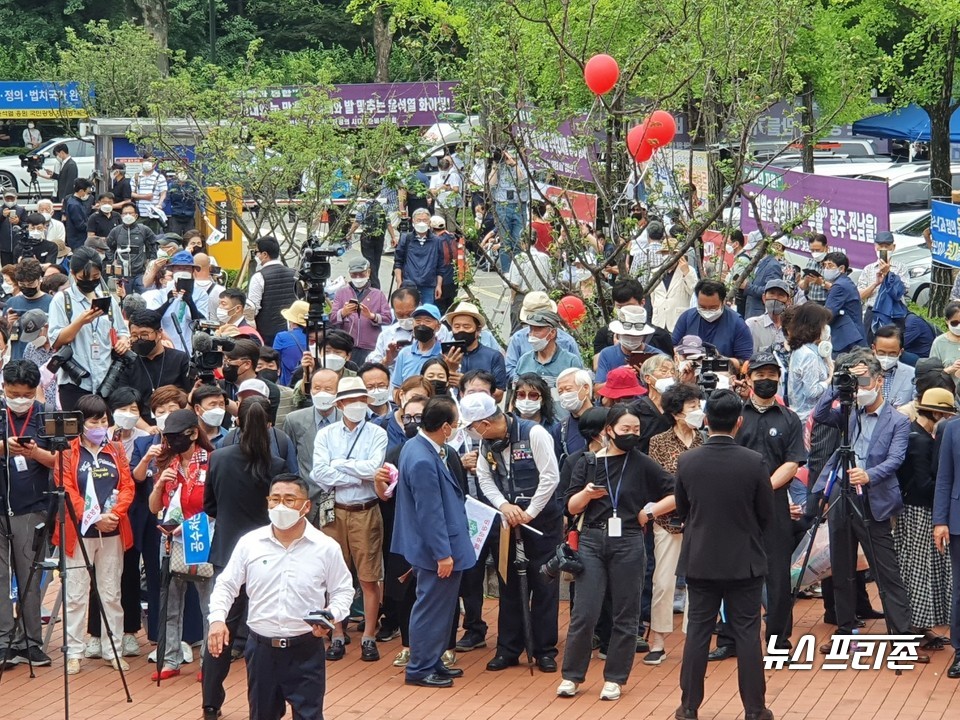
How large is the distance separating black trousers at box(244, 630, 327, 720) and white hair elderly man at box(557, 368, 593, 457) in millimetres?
3139

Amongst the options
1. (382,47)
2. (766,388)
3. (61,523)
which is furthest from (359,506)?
(382,47)

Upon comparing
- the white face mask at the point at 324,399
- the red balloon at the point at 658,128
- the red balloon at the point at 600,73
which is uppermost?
the red balloon at the point at 600,73

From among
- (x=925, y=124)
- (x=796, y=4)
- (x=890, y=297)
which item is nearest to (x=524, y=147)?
(x=796, y=4)

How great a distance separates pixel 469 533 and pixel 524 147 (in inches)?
197

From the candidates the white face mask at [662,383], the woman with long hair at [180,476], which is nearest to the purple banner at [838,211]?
the white face mask at [662,383]

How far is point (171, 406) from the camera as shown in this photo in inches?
396

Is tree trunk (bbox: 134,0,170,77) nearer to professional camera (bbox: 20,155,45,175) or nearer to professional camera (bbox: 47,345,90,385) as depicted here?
professional camera (bbox: 20,155,45,175)

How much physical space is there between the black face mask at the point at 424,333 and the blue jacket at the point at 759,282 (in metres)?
4.51

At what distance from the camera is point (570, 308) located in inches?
525

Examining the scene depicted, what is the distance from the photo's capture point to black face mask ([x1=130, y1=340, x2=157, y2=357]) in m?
11.5

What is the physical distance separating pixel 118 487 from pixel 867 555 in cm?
482

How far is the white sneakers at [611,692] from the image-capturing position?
29.8ft

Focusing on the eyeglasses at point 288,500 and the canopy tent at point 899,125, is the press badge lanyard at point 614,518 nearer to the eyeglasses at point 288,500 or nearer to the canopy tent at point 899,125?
the eyeglasses at point 288,500

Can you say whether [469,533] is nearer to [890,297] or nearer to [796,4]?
[796,4]
